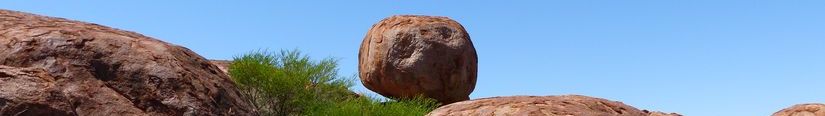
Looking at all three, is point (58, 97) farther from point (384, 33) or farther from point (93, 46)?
point (384, 33)

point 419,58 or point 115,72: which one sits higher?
point 419,58

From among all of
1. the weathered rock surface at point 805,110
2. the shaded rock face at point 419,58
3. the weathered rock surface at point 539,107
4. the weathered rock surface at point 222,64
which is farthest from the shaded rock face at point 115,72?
the weathered rock surface at point 805,110

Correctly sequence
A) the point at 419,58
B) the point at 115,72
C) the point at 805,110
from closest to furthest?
the point at 115,72 → the point at 805,110 → the point at 419,58

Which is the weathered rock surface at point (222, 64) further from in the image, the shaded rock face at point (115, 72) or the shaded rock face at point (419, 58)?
the shaded rock face at point (115, 72)

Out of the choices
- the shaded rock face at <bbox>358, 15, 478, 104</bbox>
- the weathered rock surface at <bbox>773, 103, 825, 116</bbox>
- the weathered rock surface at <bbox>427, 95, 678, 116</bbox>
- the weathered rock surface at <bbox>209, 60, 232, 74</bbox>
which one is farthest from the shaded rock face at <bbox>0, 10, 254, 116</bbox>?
the weathered rock surface at <bbox>773, 103, 825, 116</bbox>

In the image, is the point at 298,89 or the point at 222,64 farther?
the point at 222,64

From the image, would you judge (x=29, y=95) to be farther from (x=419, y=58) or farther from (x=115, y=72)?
(x=419, y=58)

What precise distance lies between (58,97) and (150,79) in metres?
2.02

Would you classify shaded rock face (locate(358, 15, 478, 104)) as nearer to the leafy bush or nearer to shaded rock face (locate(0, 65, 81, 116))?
the leafy bush

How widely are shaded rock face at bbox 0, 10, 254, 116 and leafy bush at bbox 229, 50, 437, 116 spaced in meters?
1.46

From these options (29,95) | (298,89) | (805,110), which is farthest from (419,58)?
(29,95)

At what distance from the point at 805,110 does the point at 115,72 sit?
8775mm

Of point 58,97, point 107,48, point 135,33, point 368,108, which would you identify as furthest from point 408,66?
point 58,97

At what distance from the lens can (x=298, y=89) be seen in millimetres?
18141
